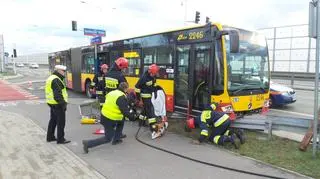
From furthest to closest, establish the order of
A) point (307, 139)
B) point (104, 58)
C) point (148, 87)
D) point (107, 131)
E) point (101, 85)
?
point (104, 58), point (101, 85), point (148, 87), point (107, 131), point (307, 139)

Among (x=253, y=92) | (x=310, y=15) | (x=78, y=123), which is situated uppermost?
(x=310, y=15)

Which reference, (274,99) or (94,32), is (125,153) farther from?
(94,32)

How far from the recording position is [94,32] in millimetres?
27344

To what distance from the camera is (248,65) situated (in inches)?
349

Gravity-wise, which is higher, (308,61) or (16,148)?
(308,61)

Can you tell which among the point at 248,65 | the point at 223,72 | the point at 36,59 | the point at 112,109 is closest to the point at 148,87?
the point at 112,109

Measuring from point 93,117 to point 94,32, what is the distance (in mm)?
17987

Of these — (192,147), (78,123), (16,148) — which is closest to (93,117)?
(78,123)

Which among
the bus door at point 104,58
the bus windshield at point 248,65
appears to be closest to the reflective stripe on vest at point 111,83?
the bus windshield at point 248,65

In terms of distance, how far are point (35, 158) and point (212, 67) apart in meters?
4.63

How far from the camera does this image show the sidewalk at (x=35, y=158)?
556 centimetres

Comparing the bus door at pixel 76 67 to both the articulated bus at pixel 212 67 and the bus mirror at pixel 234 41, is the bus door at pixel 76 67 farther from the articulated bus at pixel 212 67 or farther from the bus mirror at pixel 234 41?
the bus mirror at pixel 234 41

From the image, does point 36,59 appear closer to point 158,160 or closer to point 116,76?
point 116,76

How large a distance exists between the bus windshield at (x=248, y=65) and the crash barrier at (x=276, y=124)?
0.90 metres
